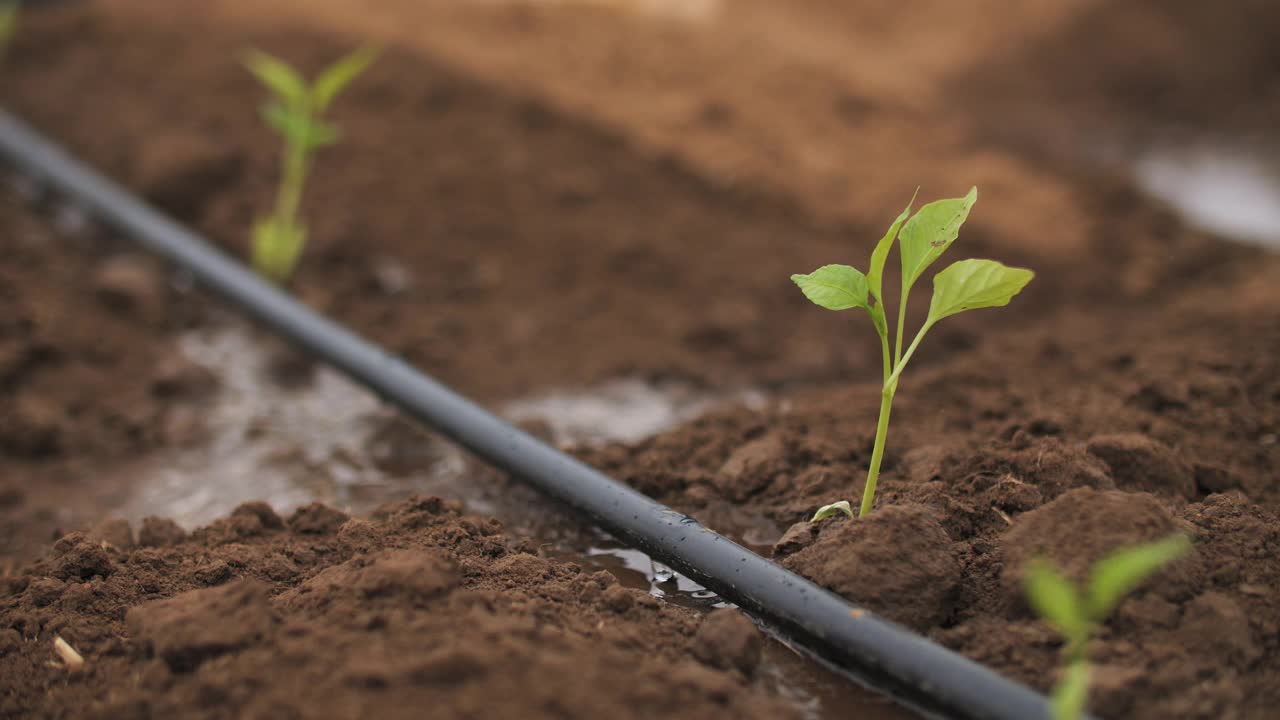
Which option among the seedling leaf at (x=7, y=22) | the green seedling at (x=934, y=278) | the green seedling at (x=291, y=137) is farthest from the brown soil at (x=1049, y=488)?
the seedling leaf at (x=7, y=22)

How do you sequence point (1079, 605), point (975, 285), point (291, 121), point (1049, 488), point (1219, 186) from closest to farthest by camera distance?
point (1079, 605), point (975, 285), point (1049, 488), point (291, 121), point (1219, 186)

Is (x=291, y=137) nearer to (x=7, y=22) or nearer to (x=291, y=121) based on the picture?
(x=291, y=121)

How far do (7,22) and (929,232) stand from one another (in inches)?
174

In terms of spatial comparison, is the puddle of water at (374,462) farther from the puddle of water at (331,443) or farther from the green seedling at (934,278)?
the green seedling at (934,278)

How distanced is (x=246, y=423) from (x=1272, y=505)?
2.41 metres

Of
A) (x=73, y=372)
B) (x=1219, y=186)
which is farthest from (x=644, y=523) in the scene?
(x=1219, y=186)

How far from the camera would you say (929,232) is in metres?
1.61

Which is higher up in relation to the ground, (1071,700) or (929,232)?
(929,232)

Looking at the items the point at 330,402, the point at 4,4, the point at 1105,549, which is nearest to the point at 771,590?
the point at 1105,549

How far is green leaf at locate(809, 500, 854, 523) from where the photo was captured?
5.82ft

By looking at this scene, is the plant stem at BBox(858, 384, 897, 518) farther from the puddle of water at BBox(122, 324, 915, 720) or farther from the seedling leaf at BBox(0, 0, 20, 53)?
the seedling leaf at BBox(0, 0, 20, 53)

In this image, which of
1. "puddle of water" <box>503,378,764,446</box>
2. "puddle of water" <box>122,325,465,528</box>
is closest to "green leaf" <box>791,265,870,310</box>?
"puddle of water" <box>503,378,764,446</box>

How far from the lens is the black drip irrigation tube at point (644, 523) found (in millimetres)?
1437

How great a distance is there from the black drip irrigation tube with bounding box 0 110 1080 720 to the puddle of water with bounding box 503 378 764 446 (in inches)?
13.9
